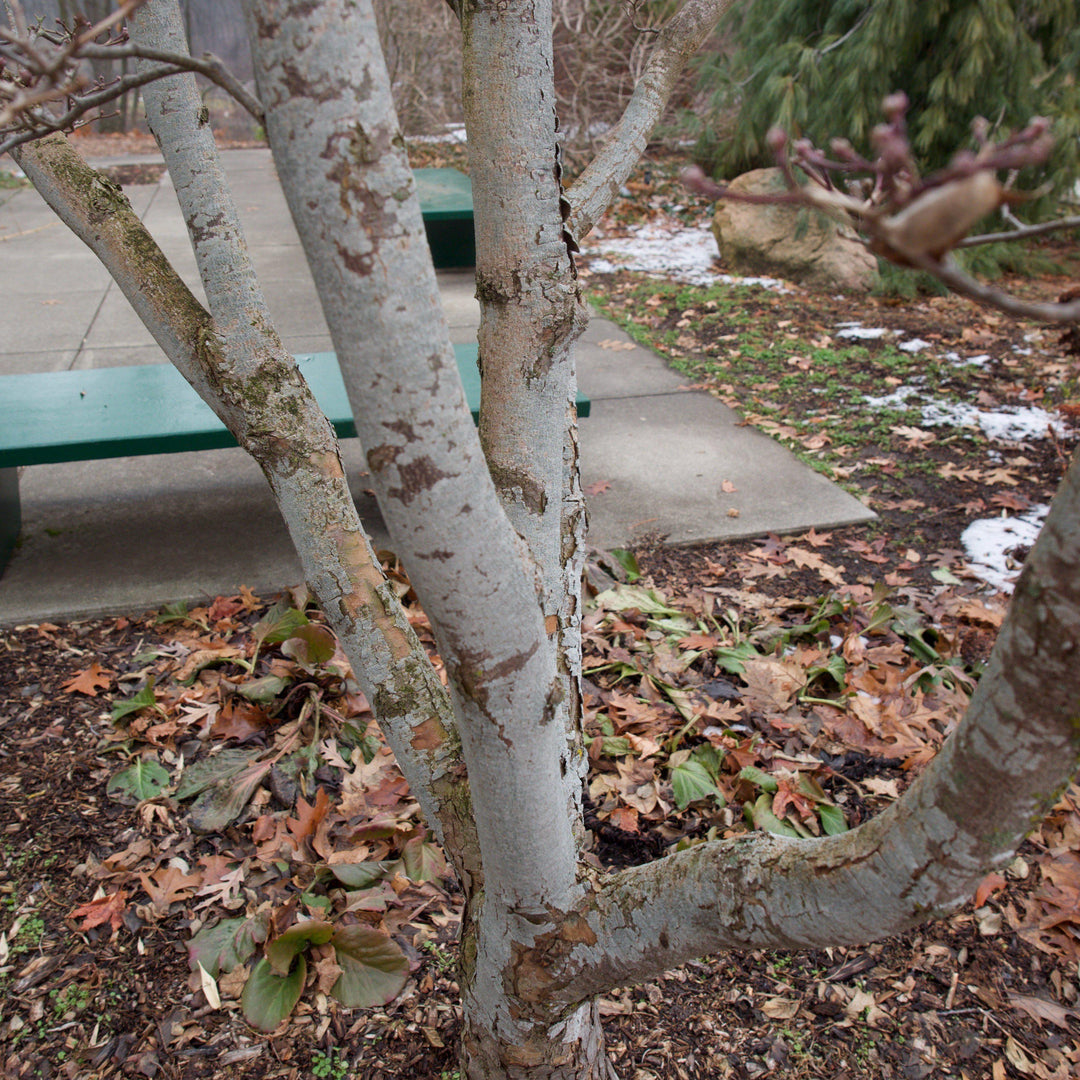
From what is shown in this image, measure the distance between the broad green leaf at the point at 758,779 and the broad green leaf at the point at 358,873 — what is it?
103cm

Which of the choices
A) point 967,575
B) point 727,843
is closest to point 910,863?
point 727,843

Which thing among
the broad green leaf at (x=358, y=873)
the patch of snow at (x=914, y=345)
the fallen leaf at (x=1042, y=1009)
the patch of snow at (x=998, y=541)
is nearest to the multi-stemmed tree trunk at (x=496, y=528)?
the broad green leaf at (x=358, y=873)

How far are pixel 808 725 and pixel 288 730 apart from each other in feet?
5.47

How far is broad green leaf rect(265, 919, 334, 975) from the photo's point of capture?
6.48 feet

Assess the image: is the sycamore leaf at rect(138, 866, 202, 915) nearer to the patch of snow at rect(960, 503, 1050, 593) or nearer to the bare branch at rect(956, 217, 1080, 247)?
the bare branch at rect(956, 217, 1080, 247)

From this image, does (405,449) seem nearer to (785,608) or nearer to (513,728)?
(513,728)

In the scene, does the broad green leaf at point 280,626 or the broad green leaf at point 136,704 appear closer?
the broad green leaf at point 136,704

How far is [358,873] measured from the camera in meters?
2.23

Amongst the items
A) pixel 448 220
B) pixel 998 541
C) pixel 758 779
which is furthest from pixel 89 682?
pixel 448 220

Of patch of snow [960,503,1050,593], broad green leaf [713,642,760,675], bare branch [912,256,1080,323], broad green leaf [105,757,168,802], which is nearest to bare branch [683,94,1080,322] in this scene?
bare branch [912,256,1080,323]

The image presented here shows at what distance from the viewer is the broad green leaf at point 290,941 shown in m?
1.97

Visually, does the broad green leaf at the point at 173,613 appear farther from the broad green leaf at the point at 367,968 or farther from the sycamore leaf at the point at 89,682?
the broad green leaf at the point at 367,968

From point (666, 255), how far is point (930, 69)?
2574mm

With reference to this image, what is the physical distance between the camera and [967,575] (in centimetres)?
353
